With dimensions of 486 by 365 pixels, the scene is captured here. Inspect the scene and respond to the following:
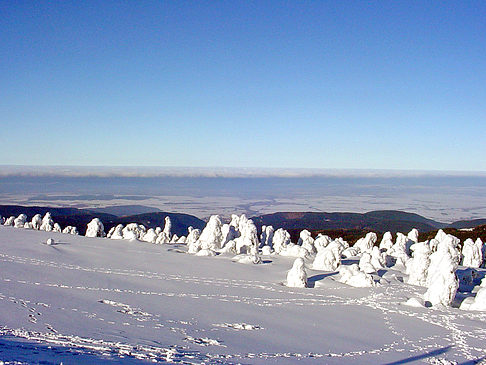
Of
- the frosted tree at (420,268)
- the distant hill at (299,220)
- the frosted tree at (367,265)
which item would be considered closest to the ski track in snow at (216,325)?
the frosted tree at (420,268)

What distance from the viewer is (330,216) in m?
125

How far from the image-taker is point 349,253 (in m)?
49.5

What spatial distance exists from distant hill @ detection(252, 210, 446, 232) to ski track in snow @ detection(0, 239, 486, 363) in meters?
78.1

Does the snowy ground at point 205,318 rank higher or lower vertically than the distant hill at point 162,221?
higher

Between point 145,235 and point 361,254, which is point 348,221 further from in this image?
point 145,235

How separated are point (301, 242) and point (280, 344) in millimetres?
44075

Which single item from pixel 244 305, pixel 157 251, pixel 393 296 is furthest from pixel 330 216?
pixel 244 305

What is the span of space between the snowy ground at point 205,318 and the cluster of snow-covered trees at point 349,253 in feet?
4.94

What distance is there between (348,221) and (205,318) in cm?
10789

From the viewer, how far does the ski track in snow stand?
11289 mm

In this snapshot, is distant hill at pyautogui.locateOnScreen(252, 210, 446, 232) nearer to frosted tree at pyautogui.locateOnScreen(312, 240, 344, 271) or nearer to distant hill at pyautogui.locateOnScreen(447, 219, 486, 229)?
distant hill at pyautogui.locateOnScreen(447, 219, 486, 229)

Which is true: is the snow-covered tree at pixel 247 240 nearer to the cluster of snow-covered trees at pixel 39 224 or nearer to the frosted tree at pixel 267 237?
the frosted tree at pixel 267 237

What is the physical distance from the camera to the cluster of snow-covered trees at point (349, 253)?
2617 cm

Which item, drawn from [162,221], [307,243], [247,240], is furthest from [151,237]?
[162,221]
